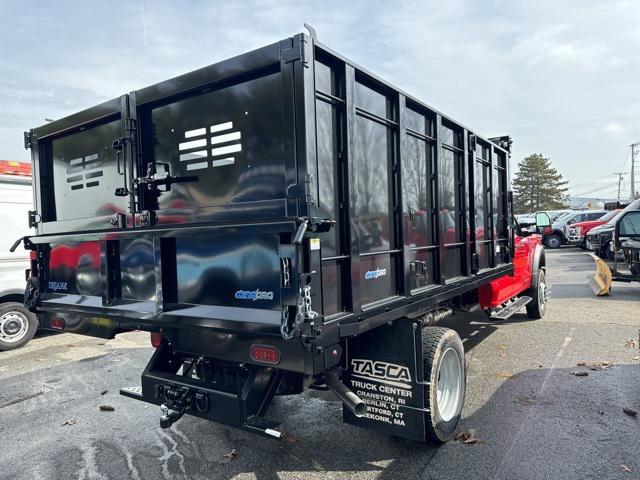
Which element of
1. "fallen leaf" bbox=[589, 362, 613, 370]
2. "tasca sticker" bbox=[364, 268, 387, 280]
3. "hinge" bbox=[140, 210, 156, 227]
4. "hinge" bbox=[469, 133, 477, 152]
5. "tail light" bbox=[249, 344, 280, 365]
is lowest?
"fallen leaf" bbox=[589, 362, 613, 370]

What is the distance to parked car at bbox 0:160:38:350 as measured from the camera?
6984 millimetres

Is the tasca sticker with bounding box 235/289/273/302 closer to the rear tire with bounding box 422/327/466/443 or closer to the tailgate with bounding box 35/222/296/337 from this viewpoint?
the tailgate with bounding box 35/222/296/337

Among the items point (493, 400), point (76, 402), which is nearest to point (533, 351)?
point (493, 400)

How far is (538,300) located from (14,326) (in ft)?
27.2

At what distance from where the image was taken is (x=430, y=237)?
4090mm

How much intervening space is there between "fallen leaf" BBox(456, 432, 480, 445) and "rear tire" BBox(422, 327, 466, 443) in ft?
0.24

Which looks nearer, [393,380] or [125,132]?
[393,380]

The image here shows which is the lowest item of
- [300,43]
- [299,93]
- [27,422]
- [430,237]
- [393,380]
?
[27,422]

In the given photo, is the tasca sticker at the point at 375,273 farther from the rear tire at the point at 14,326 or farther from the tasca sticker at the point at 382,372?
the rear tire at the point at 14,326

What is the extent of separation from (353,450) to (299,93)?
8.61ft

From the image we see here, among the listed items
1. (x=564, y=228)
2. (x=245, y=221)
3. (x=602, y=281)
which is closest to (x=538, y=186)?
(x=564, y=228)

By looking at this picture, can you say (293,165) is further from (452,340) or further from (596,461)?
(596,461)

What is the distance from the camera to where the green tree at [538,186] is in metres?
63.4

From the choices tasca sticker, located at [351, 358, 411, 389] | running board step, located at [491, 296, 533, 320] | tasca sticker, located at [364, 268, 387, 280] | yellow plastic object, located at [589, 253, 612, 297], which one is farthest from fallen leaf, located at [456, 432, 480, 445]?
yellow plastic object, located at [589, 253, 612, 297]
